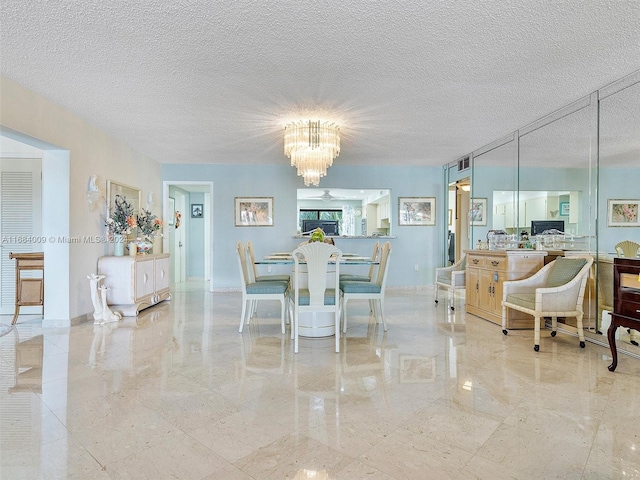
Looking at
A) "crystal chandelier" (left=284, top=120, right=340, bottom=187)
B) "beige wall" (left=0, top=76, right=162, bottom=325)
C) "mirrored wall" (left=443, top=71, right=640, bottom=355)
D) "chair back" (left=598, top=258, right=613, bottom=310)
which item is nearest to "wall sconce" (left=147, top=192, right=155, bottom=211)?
"beige wall" (left=0, top=76, right=162, bottom=325)

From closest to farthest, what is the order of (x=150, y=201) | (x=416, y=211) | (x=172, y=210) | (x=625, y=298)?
(x=625, y=298) → (x=150, y=201) → (x=416, y=211) → (x=172, y=210)

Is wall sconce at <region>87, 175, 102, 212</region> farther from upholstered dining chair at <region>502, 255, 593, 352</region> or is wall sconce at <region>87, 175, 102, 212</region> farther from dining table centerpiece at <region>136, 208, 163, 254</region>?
upholstered dining chair at <region>502, 255, 593, 352</region>

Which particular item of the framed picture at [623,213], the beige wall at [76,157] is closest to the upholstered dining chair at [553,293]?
the framed picture at [623,213]

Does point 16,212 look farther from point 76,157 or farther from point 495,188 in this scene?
point 495,188

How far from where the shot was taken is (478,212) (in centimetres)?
565

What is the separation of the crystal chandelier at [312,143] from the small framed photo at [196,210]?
5.33 meters

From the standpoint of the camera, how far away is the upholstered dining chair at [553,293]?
10.8 feet

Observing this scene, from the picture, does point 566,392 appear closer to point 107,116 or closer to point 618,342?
point 618,342

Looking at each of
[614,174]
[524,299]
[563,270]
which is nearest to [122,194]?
→ [524,299]

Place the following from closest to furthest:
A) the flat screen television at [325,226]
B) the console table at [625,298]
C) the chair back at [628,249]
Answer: the console table at [625,298]
the chair back at [628,249]
the flat screen television at [325,226]

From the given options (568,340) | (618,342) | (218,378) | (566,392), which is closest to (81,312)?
(218,378)

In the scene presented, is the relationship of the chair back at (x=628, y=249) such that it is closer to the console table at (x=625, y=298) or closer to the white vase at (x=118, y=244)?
the console table at (x=625, y=298)

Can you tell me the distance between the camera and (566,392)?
7.57 ft

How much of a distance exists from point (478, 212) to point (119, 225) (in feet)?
17.5
